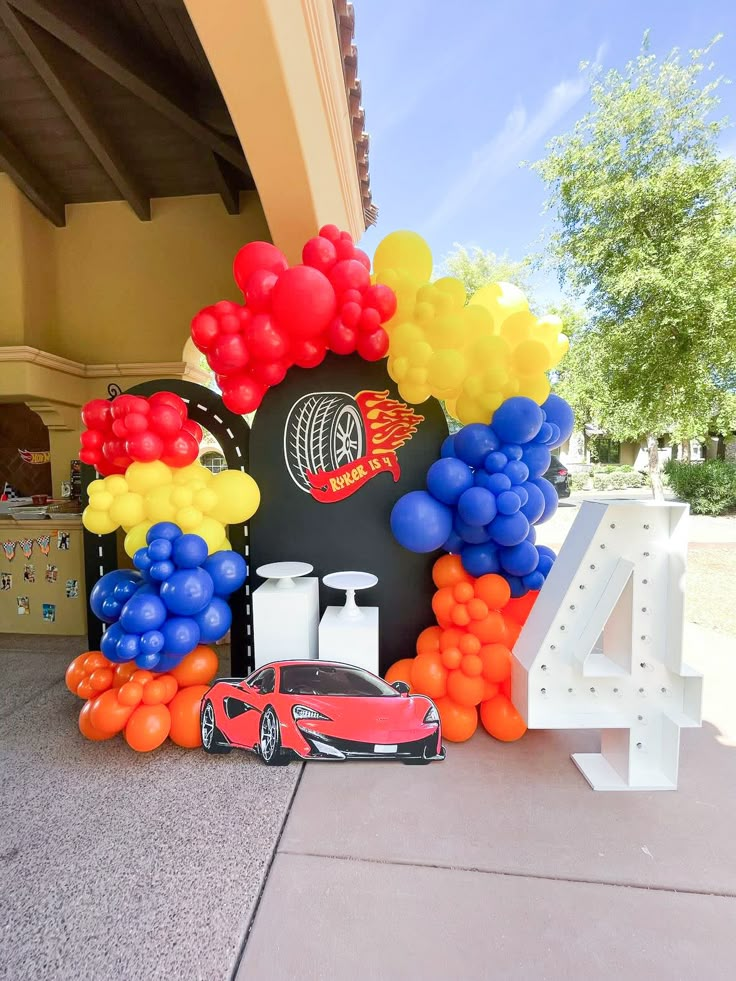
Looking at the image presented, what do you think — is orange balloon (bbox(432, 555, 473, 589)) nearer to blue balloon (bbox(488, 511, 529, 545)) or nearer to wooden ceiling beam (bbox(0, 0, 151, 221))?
blue balloon (bbox(488, 511, 529, 545))

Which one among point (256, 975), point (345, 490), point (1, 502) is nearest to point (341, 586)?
point (345, 490)

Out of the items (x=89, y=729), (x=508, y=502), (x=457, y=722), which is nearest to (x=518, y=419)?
(x=508, y=502)

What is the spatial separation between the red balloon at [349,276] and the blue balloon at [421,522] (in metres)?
1.28

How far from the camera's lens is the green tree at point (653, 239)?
756cm

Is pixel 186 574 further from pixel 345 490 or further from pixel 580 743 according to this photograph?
pixel 580 743

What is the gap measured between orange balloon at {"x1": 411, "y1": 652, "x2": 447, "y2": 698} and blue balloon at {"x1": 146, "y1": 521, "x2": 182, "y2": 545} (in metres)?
1.63

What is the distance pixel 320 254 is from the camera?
2.73 metres

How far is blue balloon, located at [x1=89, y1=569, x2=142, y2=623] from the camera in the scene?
9.12 ft

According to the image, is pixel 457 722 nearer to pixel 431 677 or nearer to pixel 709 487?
pixel 431 677

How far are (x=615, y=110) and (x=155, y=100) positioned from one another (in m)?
8.61

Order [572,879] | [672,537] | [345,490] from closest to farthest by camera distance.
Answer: [572,879]
[672,537]
[345,490]

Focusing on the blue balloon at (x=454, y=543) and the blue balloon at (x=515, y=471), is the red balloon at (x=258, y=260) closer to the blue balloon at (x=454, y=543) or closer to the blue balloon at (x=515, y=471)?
the blue balloon at (x=515, y=471)

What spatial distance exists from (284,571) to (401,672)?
102 cm

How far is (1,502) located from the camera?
15.6 ft
